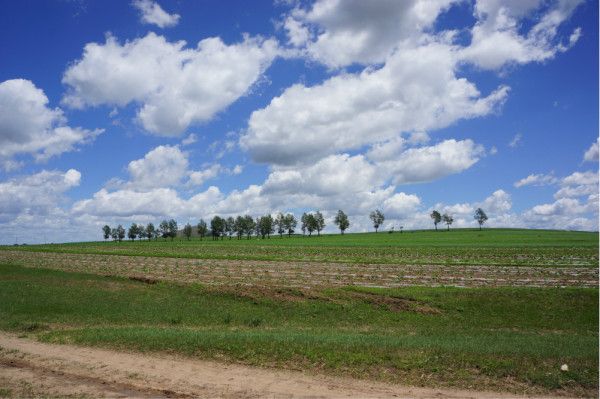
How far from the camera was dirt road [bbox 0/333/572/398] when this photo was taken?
1073 cm

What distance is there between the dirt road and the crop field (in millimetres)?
776

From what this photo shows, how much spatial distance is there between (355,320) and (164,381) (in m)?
14.0

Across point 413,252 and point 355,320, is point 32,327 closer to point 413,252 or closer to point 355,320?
point 355,320

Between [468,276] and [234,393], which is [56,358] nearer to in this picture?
[234,393]

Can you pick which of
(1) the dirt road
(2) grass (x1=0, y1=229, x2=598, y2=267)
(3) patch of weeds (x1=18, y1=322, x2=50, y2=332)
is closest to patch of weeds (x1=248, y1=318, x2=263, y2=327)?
(1) the dirt road

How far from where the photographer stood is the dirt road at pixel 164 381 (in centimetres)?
1073

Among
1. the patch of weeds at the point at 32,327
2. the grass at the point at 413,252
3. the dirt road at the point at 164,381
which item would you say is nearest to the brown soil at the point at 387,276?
the grass at the point at 413,252

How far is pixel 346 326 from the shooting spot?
73.6 ft

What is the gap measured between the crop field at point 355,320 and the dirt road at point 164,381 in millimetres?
776

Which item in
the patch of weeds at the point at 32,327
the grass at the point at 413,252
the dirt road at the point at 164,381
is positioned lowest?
the grass at the point at 413,252

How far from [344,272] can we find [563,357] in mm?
30413

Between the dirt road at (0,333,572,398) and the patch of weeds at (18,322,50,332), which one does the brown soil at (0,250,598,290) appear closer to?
the patch of weeds at (18,322,50,332)

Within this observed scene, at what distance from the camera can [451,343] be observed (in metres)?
15.9

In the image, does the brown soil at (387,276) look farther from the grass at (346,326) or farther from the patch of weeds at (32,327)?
the patch of weeds at (32,327)
